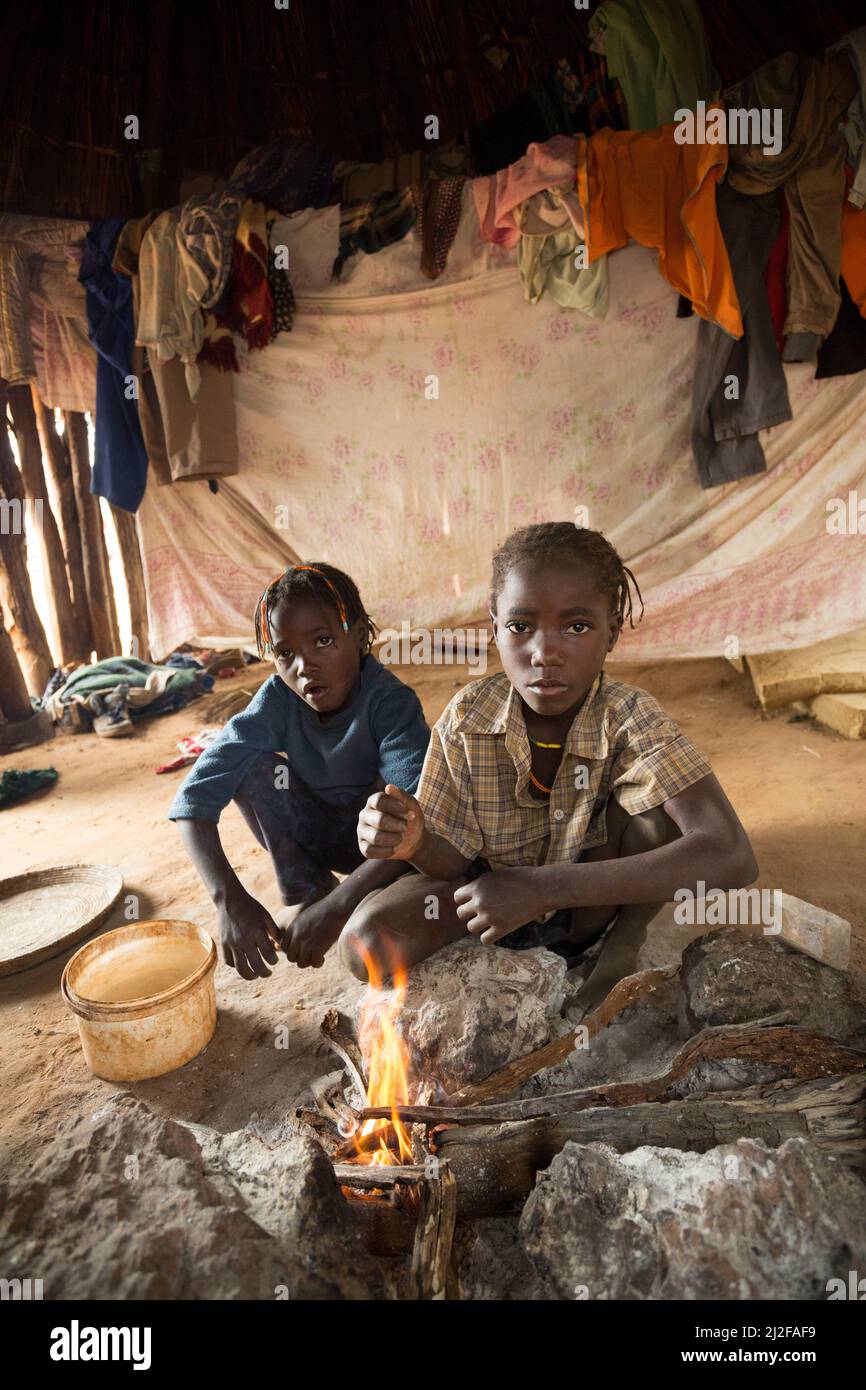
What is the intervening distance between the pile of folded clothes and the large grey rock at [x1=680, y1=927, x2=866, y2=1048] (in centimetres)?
371

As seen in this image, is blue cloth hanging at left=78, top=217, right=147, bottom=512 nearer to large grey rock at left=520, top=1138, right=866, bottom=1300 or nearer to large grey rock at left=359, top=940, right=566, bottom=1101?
large grey rock at left=359, top=940, right=566, bottom=1101

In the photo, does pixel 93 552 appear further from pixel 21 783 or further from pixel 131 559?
pixel 21 783

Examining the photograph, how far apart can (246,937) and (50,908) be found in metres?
1.04

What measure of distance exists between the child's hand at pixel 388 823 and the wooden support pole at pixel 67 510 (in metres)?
4.63

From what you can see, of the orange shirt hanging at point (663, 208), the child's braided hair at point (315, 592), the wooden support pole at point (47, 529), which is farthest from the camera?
the wooden support pole at point (47, 529)

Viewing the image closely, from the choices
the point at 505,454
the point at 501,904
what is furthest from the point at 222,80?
the point at 501,904

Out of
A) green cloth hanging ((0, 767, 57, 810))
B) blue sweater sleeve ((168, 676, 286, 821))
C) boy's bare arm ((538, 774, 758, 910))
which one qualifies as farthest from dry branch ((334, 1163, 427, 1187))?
green cloth hanging ((0, 767, 57, 810))

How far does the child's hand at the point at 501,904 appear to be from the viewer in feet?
4.66

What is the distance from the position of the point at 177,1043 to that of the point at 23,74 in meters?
4.14

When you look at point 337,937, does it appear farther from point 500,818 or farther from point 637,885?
point 637,885

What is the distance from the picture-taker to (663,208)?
2754 mm

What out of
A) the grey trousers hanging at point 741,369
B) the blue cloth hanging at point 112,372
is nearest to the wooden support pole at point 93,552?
the blue cloth hanging at point 112,372

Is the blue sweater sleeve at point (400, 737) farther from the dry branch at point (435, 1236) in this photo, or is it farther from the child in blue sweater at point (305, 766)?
the dry branch at point (435, 1236)

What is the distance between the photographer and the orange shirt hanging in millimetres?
2699
